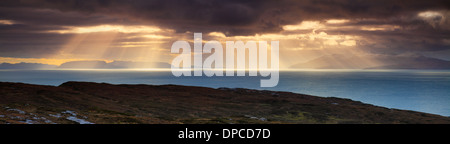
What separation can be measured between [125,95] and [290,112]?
43907mm

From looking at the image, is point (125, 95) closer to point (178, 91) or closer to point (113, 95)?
point (113, 95)

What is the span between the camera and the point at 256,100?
3974 inches

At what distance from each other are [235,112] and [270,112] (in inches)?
347
